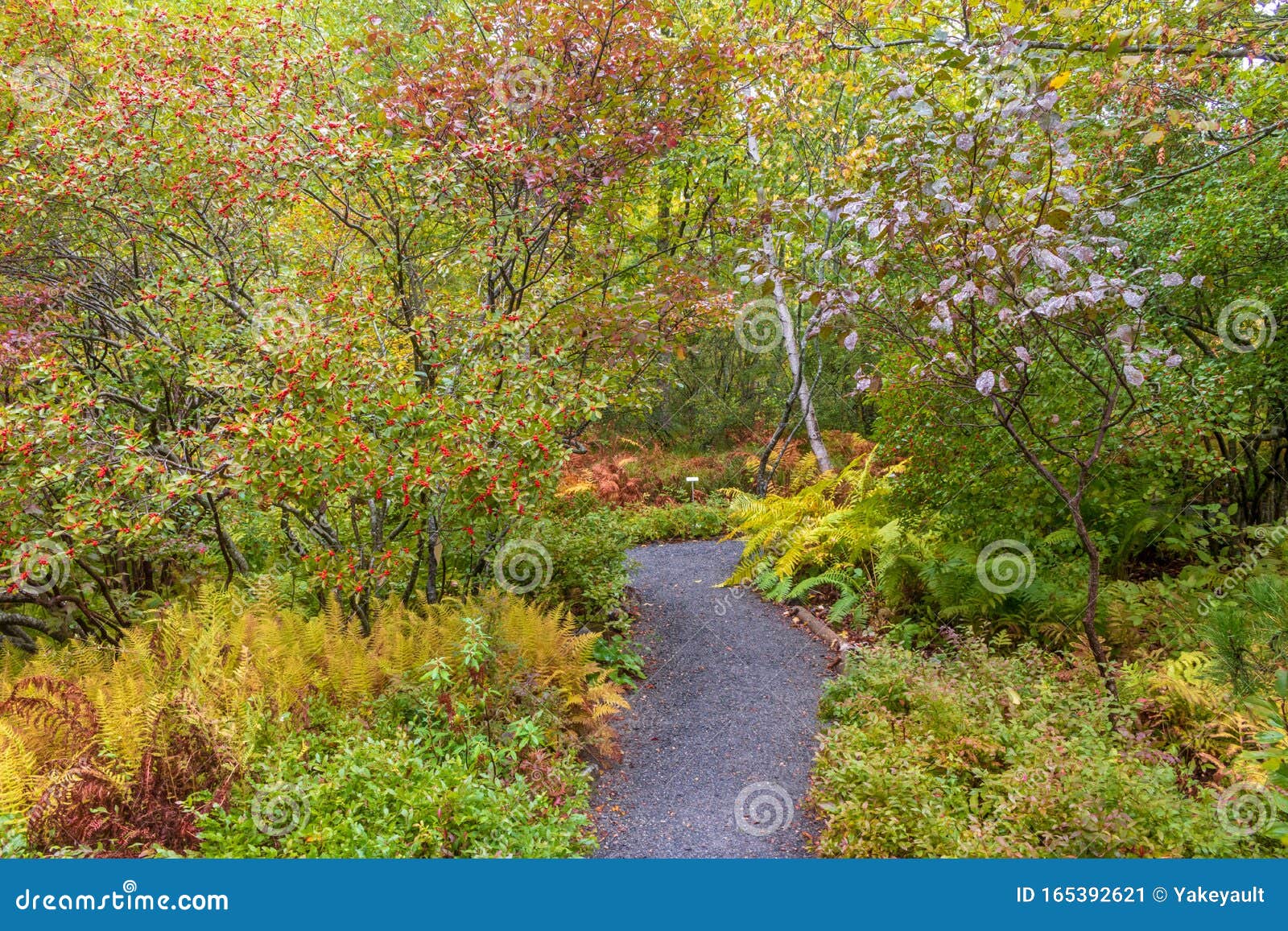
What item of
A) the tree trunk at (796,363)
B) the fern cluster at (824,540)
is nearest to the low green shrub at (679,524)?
the tree trunk at (796,363)

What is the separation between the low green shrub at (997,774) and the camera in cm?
312

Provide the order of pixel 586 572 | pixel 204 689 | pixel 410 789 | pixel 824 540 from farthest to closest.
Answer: pixel 824 540 < pixel 586 572 < pixel 204 689 < pixel 410 789

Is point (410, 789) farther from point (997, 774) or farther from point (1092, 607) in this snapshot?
point (1092, 607)

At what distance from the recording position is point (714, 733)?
5102 millimetres

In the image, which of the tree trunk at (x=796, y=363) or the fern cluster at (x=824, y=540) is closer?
the fern cluster at (x=824, y=540)

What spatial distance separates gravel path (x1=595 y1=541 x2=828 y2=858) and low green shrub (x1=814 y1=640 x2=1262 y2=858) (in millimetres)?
340

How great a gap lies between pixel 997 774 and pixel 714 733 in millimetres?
1844

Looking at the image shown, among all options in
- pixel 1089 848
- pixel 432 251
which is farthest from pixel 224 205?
pixel 1089 848

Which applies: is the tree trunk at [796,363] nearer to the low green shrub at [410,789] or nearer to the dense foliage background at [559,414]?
the dense foliage background at [559,414]

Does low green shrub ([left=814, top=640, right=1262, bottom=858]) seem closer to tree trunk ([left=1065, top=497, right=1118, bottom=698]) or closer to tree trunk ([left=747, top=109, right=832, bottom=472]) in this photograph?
tree trunk ([left=1065, top=497, right=1118, bottom=698])

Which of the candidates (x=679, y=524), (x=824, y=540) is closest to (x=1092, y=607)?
(x=824, y=540)

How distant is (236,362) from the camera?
5.51 metres

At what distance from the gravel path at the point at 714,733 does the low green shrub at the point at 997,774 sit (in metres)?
0.34

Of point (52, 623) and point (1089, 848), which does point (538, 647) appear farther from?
point (52, 623)
